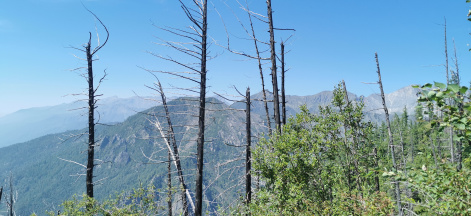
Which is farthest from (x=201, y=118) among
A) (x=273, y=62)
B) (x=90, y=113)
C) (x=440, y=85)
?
(x=440, y=85)

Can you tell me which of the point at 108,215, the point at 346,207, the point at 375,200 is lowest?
the point at 108,215

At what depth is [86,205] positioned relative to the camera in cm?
1205

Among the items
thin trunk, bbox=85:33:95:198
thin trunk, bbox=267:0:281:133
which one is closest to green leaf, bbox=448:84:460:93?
thin trunk, bbox=267:0:281:133

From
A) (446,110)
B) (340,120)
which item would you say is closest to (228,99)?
(340,120)

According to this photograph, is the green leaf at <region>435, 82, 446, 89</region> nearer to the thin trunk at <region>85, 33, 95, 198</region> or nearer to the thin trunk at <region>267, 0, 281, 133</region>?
the thin trunk at <region>267, 0, 281, 133</region>

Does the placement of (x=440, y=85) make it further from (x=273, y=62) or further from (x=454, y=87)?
(x=273, y=62)

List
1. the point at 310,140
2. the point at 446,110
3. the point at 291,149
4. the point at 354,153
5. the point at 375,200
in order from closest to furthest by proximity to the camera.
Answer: the point at 446,110
the point at 375,200
the point at 291,149
the point at 310,140
the point at 354,153

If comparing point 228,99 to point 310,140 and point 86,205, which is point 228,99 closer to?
point 310,140

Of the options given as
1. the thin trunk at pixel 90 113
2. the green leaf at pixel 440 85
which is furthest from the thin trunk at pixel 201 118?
the green leaf at pixel 440 85

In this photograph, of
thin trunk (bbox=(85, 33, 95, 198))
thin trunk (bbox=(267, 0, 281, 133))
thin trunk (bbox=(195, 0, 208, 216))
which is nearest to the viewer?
thin trunk (bbox=(195, 0, 208, 216))

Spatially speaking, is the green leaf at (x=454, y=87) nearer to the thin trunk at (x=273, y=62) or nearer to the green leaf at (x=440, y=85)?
the green leaf at (x=440, y=85)

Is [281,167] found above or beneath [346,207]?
above

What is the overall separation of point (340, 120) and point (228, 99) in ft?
24.7

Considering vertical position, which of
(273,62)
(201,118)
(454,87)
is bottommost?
(201,118)
